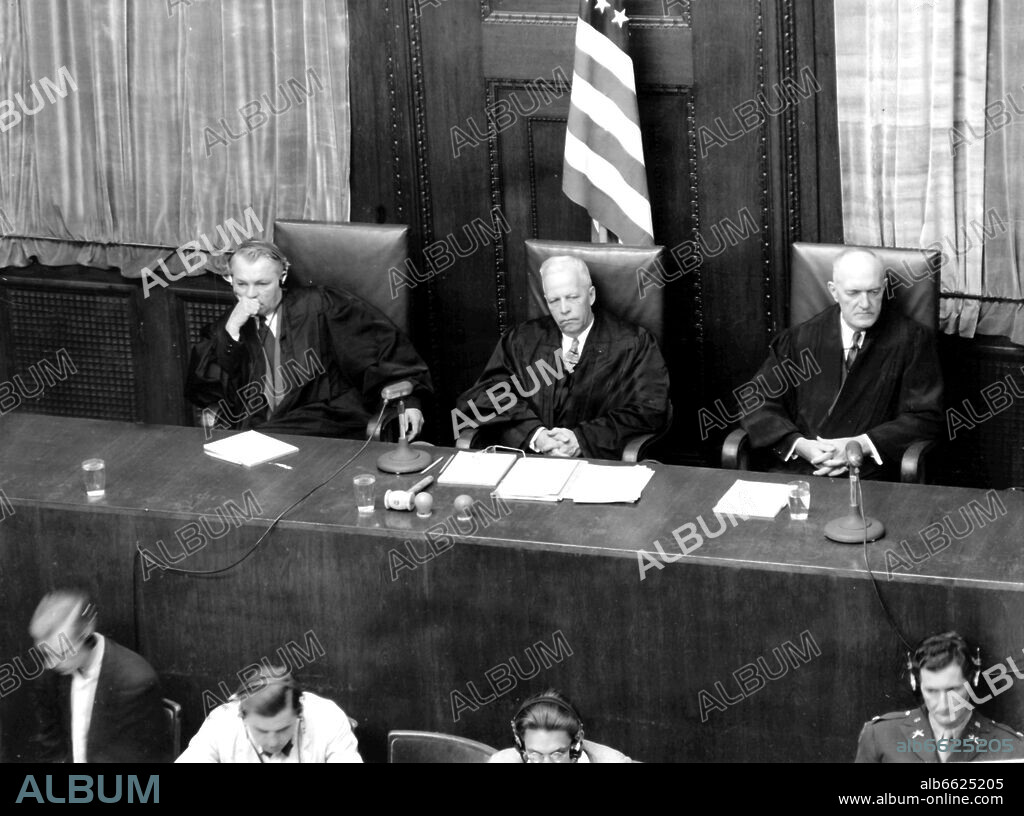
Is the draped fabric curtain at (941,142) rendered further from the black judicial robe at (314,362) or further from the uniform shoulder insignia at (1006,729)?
the uniform shoulder insignia at (1006,729)

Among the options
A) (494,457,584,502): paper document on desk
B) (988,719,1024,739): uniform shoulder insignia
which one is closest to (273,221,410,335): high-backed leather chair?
(494,457,584,502): paper document on desk

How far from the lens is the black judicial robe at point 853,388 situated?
5.41 metres

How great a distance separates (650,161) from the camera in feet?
19.8

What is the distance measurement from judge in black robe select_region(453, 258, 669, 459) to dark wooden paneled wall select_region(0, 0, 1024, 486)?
17.6 inches

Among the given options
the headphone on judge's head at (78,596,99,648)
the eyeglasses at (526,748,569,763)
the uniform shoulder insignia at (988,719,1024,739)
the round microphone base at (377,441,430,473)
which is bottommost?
the uniform shoulder insignia at (988,719,1024,739)

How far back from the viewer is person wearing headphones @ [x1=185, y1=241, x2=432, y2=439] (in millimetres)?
5906

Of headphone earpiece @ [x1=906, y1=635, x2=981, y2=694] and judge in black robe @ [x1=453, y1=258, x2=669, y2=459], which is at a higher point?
judge in black robe @ [x1=453, y1=258, x2=669, y2=459]

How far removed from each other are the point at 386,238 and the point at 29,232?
1.72 m

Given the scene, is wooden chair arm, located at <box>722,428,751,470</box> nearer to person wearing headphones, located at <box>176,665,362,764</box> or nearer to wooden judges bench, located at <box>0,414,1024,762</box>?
wooden judges bench, located at <box>0,414,1024,762</box>

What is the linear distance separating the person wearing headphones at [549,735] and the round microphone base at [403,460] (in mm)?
1238

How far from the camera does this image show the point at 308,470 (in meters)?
5.11

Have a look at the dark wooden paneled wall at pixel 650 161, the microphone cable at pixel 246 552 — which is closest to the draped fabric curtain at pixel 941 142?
the dark wooden paneled wall at pixel 650 161
